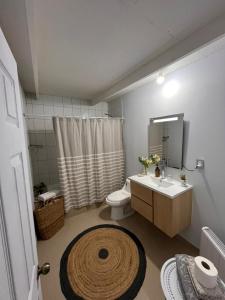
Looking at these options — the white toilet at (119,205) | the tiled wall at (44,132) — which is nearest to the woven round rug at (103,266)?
the white toilet at (119,205)

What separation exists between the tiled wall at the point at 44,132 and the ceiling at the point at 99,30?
93cm

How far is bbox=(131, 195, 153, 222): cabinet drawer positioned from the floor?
0.35 m

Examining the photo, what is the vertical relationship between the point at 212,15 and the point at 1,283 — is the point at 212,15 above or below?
above

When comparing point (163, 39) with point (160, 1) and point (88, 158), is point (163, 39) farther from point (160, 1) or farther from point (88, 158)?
point (88, 158)

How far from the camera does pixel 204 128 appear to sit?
1.56 metres

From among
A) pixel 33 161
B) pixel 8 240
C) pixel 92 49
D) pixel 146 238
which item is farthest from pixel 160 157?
pixel 33 161

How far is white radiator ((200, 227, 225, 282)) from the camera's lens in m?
1.17

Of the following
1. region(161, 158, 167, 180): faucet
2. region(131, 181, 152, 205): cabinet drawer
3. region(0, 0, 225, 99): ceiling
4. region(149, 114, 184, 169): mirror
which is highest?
region(0, 0, 225, 99): ceiling

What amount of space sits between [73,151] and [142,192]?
4.38 ft

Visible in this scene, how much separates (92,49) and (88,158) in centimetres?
168

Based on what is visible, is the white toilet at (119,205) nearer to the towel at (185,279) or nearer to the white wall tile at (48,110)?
the towel at (185,279)

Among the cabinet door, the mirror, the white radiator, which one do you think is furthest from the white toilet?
the white radiator

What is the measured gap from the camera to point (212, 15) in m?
1.05

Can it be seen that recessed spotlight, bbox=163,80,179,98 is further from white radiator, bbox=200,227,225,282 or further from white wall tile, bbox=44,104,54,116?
white wall tile, bbox=44,104,54,116
